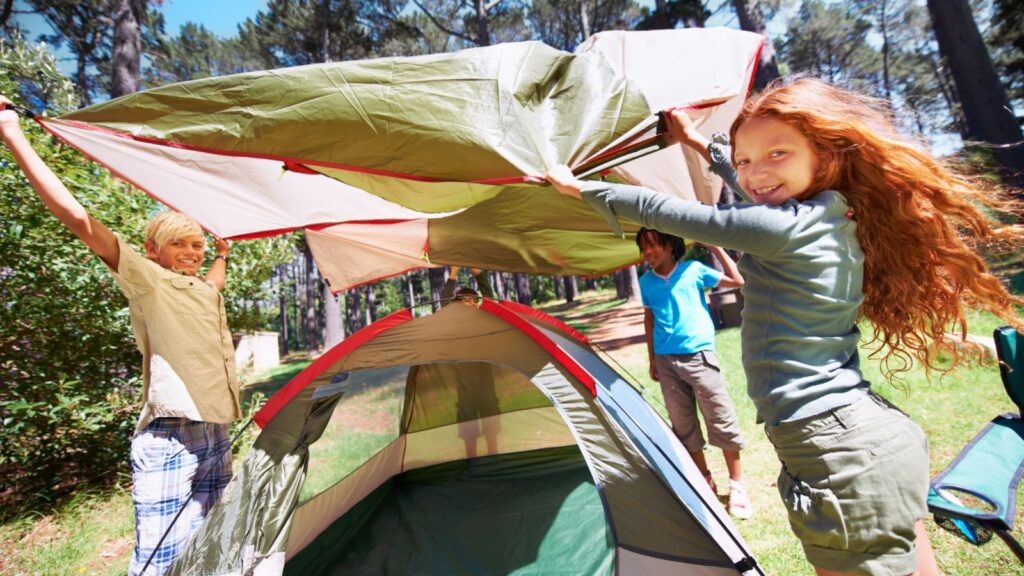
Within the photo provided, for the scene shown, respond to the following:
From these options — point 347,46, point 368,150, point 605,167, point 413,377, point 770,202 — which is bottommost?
point 413,377

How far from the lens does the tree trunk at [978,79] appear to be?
7.06m

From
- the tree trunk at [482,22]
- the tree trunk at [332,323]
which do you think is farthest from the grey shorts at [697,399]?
the tree trunk at [332,323]

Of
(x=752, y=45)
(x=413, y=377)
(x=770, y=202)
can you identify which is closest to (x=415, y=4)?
(x=413, y=377)

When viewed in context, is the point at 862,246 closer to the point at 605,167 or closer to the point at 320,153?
the point at 605,167

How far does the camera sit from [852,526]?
1.03m

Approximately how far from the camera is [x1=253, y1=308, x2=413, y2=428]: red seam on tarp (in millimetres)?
2365

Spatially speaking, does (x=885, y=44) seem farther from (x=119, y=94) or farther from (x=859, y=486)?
(x=859, y=486)

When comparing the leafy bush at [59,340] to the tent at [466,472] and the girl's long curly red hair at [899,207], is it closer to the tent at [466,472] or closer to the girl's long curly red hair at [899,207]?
the tent at [466,472]

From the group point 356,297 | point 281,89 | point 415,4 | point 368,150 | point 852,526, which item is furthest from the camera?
point 356,297

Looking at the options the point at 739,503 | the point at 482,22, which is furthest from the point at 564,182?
the point at 482,22

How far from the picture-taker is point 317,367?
2479 mm

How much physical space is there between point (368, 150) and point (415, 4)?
11.7 metres

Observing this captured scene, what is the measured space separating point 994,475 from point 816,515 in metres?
1.27

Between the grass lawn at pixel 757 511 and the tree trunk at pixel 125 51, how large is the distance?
14.7 feet
